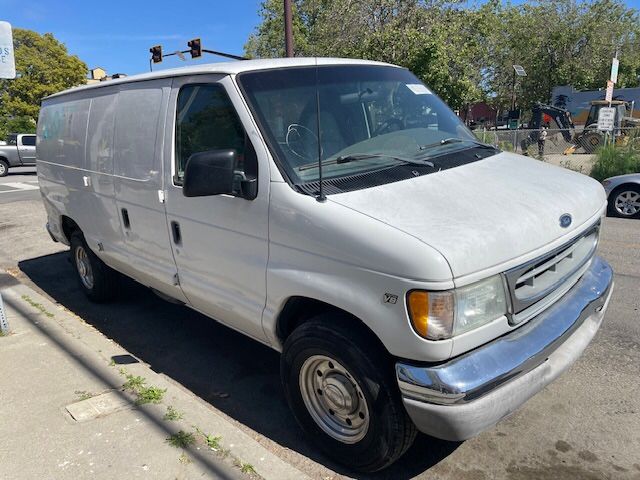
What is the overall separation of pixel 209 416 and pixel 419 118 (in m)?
2.31

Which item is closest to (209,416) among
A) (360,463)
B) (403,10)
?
(360,463)

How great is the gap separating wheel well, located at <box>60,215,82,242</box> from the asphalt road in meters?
0.71

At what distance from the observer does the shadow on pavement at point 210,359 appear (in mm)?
3109

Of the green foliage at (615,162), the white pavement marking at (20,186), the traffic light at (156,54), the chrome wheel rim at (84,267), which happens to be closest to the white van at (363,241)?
the chrome wheel rim at (84,267)

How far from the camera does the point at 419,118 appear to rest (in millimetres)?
3576

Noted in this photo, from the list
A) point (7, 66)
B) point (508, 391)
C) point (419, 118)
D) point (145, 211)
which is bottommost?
point (508, 391)

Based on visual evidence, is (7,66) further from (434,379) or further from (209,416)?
(434,379)

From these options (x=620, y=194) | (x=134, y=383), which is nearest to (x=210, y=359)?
(x=134, y=383)

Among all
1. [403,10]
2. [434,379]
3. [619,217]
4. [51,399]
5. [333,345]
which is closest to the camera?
[434,379]

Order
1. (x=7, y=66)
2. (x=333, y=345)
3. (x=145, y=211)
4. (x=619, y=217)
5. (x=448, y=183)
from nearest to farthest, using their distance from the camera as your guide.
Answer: (x=333, y=345)
(x=448, y=183)
(x=145, y=211)
(x=7, y=66)
(x=619, y=217)

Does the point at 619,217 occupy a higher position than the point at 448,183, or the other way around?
the point at 448,183

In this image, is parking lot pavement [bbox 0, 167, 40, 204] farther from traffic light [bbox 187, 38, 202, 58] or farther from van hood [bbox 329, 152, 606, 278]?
van hood [bbox 329, 152, 606, 278]

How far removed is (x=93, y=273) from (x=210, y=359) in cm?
184

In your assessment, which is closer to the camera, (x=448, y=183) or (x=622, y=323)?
(x=448, y=183)
